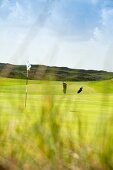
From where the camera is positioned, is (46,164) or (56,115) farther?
(56,115)

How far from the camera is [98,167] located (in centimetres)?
193

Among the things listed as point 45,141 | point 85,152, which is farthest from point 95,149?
point 45,141

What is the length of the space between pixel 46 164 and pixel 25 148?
0.69 ft

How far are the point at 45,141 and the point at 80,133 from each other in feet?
0.57

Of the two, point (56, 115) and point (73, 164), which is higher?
point (56, 115)

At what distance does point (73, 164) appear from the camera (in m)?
1.96

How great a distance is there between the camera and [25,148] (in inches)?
84.8

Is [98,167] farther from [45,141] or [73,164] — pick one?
[45,141]

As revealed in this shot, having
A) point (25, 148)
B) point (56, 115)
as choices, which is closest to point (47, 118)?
point (56, 115)

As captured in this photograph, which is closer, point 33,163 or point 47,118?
point 33,163

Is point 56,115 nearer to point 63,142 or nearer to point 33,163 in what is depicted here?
point 63,142

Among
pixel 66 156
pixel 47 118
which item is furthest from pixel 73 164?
pixel 47 118

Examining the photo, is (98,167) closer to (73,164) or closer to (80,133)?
(73,164)

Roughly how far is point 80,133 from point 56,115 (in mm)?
136
